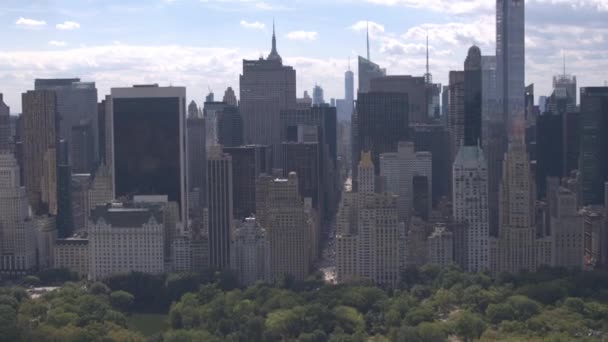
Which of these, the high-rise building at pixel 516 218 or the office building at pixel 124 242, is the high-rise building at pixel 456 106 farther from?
the office building at pixel 124 242

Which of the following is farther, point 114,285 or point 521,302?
point 114,285

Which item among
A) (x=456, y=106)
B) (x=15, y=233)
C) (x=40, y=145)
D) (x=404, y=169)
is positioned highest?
(x=456, y=106)

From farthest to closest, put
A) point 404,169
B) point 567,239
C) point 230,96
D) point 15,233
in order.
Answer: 1. point 230,96
2. point 404,169
3. point 15,233
4. point 567,239

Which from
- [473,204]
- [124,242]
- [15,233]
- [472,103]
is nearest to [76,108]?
[15,233]

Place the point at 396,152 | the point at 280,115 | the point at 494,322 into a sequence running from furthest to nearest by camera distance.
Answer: the point at 280,115, the point at 396,152, the point at 494,322

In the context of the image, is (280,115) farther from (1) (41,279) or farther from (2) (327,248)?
(1) (41,279)

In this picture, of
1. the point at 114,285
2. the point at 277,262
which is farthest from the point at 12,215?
the point at 277,262

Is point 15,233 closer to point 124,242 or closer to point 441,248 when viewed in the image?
point 124,242

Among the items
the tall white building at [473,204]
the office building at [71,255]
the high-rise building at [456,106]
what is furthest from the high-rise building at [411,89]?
the office building at [71,255]
